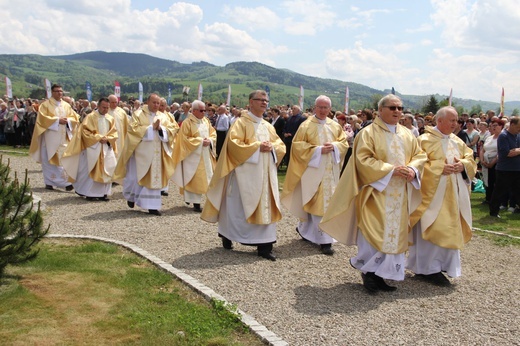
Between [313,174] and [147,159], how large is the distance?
14.2ft

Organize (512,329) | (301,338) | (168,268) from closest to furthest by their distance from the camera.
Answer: (301,338)
(512,329)
(168,268)

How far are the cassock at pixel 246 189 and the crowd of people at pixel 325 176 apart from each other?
17 mm

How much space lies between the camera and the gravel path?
228 inches

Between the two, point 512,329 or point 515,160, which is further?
point 515,160

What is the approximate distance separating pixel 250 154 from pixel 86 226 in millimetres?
3877

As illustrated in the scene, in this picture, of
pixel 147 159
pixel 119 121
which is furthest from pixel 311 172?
pixel 119 121

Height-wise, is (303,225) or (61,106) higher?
(61,106)

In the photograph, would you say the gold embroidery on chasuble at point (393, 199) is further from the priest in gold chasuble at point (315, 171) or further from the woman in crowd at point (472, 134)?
the woman in crowd at point (472, 134)

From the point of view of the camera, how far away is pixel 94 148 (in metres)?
13.8

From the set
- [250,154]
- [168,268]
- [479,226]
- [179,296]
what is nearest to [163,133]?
[250,154]

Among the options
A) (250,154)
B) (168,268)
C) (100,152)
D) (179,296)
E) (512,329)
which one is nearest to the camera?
(512,329)

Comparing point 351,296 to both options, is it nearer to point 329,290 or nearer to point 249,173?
point 329,290

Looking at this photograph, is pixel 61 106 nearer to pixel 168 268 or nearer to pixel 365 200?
pixel 168 268

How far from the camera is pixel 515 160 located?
12.3 meters
